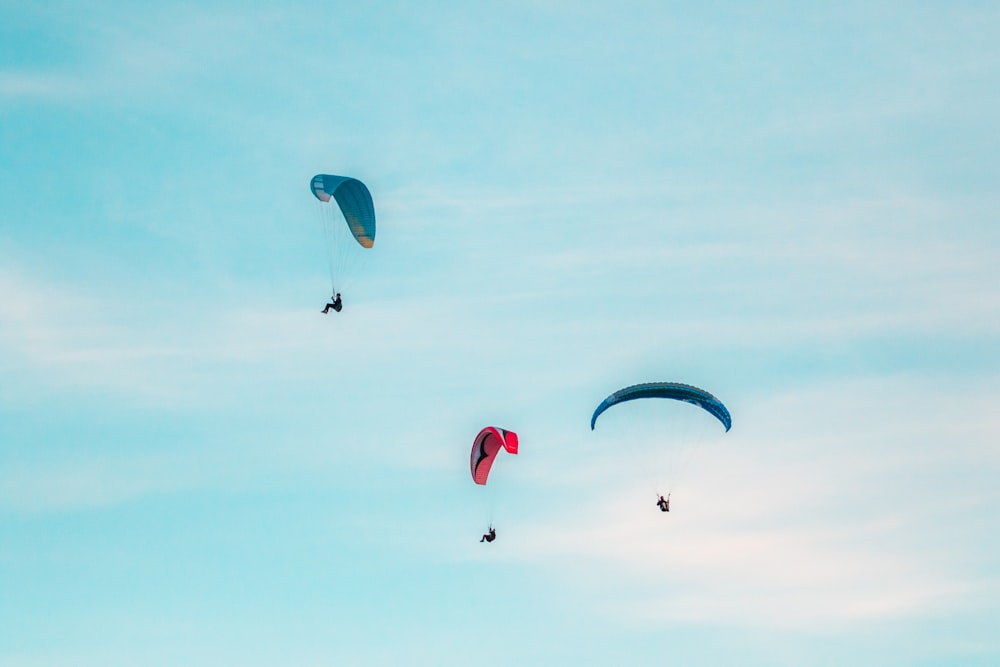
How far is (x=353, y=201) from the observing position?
65.1 metres

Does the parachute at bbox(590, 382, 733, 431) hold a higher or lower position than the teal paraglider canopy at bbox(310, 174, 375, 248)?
lower

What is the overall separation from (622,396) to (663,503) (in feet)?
19.2

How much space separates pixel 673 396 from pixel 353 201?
1755 centimetres

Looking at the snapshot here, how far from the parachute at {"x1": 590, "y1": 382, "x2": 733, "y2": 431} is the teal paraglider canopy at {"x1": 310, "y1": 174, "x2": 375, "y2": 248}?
13.7 metres

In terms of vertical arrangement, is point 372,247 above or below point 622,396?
above

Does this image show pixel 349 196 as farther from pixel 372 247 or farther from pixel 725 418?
pixel 725 418

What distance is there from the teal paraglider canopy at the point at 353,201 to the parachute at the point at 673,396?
13.7m

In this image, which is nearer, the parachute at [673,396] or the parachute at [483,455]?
the parachute at [673,396]

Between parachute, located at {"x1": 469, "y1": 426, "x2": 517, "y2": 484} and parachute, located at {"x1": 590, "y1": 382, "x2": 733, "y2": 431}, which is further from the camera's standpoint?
parachute, located at {"x1": 469, "y1": 426, "x2": 517, "y2": 484}

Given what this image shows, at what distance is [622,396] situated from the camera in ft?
201

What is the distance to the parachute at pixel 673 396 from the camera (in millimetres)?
60781

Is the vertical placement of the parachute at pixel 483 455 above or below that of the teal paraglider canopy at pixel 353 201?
below

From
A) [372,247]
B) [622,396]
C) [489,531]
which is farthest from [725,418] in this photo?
[372,247]

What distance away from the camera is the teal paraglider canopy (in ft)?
210
